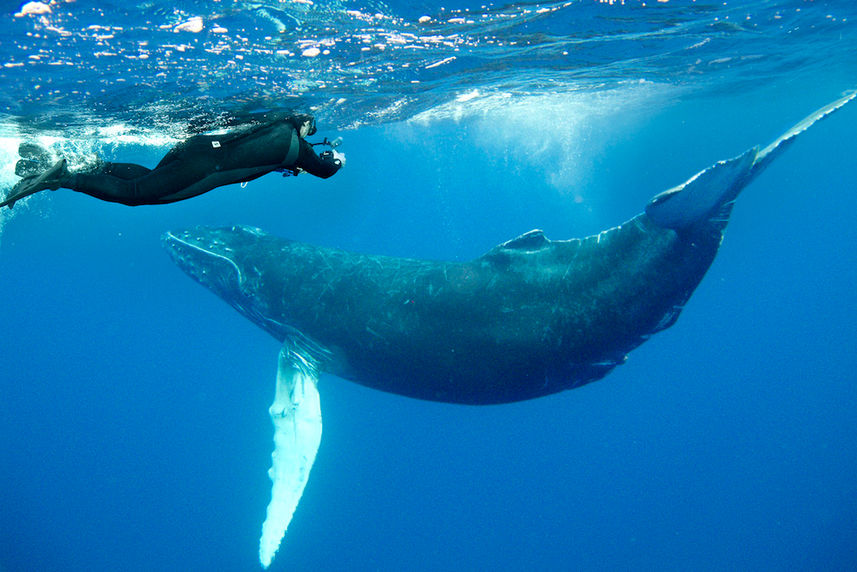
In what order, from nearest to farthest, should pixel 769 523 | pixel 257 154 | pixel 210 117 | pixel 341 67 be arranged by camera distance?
pixel 257 154, pixel 341 67, pixel 210 117, pixel 769 523

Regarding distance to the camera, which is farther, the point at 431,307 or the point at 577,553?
the point at 577,553

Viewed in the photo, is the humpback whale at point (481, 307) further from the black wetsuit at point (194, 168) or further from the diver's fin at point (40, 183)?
the diver's fin at point (40, 183)

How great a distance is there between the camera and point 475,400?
7.32 meters

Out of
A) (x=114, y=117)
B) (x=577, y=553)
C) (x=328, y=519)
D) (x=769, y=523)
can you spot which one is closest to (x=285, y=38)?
(x=114, y=117)

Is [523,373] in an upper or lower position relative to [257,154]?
lower

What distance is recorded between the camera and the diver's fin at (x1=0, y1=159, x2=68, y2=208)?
135 inches

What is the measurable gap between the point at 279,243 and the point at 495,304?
4855 millimetres

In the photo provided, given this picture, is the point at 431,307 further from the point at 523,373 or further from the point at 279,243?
the point at 279,243

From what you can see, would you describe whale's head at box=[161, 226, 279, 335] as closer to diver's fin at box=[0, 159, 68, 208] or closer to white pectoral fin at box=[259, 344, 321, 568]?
white pectoral fin at box=[259, 344, 321, 568]

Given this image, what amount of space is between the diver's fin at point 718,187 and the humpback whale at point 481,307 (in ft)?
0.05

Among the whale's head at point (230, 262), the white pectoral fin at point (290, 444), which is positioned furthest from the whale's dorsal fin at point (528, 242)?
the whale's head at point (230, 262)

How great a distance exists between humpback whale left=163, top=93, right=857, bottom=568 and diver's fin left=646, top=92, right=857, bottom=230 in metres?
0.01

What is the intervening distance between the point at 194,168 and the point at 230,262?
232 inches

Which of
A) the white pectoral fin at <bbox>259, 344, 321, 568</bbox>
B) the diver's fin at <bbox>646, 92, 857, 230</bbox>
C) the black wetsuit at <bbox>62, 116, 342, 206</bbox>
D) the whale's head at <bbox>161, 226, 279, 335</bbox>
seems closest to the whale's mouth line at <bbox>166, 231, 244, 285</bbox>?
the whale's head at <bbox>161, 226, 279, 335</bbox>
